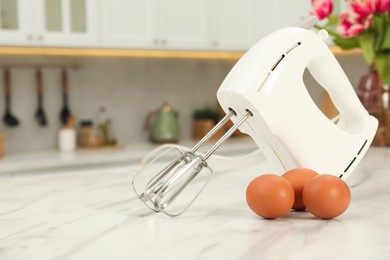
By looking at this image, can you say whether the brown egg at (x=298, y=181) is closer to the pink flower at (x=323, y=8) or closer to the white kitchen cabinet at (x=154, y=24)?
the pink flower at (x=323, y=8)

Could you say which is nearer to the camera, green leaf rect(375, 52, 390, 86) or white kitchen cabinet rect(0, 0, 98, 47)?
green leaf rect(375, 52, 390, 86)

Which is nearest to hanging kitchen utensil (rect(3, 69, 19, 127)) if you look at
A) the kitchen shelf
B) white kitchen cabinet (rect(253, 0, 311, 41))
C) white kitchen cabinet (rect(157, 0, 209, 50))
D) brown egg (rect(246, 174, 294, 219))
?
the kitchen shelf

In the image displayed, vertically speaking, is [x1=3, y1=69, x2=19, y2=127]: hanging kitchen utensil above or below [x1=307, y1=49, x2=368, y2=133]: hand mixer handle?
below

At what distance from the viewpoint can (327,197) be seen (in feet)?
2.65

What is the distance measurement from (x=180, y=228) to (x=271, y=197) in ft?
0.46

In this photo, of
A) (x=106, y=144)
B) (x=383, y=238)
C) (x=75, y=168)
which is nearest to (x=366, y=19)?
(x=383, y=238)

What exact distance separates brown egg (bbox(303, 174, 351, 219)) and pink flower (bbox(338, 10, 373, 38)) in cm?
85

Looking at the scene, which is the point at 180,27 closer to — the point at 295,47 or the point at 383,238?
the point at 295,47

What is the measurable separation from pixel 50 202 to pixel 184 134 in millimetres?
2729

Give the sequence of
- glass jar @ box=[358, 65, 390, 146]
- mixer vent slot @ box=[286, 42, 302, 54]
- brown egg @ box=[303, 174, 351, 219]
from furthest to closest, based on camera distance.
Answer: glass jar @ box=[358, 65, 390, 146]
mixer vent slot @ box=[286, 42, 302, 54]
brown egg @ box=[303, 174, 351, 219]

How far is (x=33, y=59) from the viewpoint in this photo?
3207 millimetres

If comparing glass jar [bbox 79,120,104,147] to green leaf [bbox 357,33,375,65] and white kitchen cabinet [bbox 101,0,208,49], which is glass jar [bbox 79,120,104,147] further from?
green leaf [bbox 357,33,375,65]

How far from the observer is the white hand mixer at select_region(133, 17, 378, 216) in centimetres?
86

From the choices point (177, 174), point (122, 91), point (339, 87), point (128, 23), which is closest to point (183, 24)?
point (128, 23)
